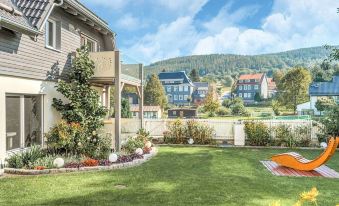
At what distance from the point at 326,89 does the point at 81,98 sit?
Result: 4549 cm

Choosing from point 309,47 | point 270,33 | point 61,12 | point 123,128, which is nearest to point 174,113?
point 123,128

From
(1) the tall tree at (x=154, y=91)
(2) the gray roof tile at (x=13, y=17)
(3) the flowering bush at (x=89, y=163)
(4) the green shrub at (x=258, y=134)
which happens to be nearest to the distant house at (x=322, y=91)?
(1) the tall tree at (x=154, y=91)

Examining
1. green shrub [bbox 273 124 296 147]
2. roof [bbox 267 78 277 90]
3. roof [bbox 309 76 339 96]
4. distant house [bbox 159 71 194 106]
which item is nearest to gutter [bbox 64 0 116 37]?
green shrub [bbox 273 124 296 147]

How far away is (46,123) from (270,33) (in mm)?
142905

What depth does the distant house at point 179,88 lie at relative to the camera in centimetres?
11919

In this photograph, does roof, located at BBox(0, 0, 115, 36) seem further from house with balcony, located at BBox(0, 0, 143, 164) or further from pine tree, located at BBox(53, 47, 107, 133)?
pine tree, located at BBox(53, 47, 107, 133)

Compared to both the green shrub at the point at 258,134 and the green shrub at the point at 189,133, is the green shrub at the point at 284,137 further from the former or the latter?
the green shrub at the point at 189,133

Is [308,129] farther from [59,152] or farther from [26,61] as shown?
[26,61]

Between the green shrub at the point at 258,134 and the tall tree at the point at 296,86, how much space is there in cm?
4753

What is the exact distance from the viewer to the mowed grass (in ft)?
23.1

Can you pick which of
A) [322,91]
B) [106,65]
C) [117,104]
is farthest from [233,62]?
[117,104]

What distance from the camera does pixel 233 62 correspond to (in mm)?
157500

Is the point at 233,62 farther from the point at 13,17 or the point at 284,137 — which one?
the point at 13,17

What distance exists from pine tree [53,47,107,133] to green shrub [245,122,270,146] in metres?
7.61
